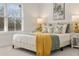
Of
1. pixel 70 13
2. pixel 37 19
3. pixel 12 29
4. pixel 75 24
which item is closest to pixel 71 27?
pixel 75 24

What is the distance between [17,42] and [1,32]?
3.22 ft

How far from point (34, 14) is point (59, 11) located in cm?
130

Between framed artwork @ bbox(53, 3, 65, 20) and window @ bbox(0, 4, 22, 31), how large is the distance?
1621 mm

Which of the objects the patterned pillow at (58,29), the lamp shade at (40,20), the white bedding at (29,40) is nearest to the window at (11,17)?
the lamp shade at (40,20)

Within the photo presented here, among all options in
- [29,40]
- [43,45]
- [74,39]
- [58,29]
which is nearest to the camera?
[43,45]

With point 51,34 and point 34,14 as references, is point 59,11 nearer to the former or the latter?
point 34,14

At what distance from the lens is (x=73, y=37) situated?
454cm

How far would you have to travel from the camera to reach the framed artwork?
5305 mm

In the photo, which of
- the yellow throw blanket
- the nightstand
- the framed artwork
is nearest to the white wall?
the framed artwork

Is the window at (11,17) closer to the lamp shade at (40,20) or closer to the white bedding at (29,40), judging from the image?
the lamp shade at (40,20)

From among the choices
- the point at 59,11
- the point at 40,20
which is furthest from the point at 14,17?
the point at 59,11

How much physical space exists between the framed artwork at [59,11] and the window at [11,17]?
63.8 inches

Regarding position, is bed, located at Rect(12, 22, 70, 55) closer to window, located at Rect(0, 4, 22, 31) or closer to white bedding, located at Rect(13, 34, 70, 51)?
white bedding, located at Rect(13, 34, 70, 51)

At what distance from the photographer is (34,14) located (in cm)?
602
